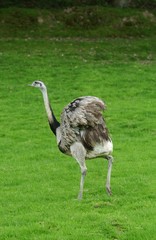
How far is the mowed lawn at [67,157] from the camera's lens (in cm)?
1162

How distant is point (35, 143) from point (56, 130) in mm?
6318

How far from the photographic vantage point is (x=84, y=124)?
1325 centimetres

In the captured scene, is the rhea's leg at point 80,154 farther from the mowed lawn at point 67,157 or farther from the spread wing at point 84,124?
the mowed lawn at point 67,157

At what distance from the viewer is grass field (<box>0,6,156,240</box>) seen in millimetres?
11625

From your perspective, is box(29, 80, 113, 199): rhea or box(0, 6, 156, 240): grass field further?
box(29, 80, 113, 199): rhea

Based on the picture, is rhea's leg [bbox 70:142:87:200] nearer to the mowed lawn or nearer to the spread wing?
the spread wing

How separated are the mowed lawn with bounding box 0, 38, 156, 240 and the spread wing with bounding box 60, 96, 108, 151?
49.0 inches

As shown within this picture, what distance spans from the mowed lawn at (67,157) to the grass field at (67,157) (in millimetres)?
21

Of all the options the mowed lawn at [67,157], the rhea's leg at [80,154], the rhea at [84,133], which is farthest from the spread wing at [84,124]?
the mowed lawn at [67,157]

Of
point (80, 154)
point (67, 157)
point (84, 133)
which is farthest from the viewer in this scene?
point (67, 157)

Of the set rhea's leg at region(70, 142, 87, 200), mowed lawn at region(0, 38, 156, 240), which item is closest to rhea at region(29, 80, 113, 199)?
rhea's leg at region(70, 142, 87, 200)

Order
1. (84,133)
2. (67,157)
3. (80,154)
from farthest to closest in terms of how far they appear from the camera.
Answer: (67,157), (84,133), (80,154)

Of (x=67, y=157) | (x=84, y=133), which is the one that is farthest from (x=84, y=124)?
(x=67, y=157)

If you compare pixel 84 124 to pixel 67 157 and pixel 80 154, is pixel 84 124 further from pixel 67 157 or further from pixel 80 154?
pixel 67 157
